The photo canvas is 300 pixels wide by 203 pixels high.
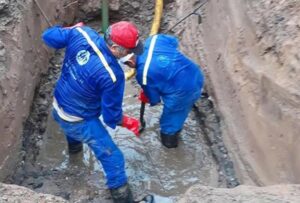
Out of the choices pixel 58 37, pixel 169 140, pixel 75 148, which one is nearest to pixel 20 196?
pixel 58 37

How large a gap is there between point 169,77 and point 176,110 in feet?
1.36

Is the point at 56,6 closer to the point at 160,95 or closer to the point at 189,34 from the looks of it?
the point at 189,34

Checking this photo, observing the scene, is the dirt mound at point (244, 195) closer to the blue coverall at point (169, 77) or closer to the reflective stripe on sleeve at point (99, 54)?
the reflective stripe on sleeve at point (99, 54)

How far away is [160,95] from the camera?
5.91 metres

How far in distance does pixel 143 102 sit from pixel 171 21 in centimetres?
178

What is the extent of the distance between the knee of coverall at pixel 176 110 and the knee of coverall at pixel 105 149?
0.81m

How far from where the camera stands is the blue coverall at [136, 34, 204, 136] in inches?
223

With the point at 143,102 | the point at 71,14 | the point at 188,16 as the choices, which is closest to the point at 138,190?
the point at 143,102

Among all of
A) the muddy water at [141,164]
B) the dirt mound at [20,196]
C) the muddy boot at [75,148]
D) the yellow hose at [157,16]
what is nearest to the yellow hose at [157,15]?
the yellow hose at [157,16]

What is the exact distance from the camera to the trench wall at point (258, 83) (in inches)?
194

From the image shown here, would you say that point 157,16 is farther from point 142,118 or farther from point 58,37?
point 58,37

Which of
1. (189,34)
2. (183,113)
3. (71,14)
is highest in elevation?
(71,14)

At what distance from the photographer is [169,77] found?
5723 millimetres

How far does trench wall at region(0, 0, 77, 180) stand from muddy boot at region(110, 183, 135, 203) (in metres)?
1.01
